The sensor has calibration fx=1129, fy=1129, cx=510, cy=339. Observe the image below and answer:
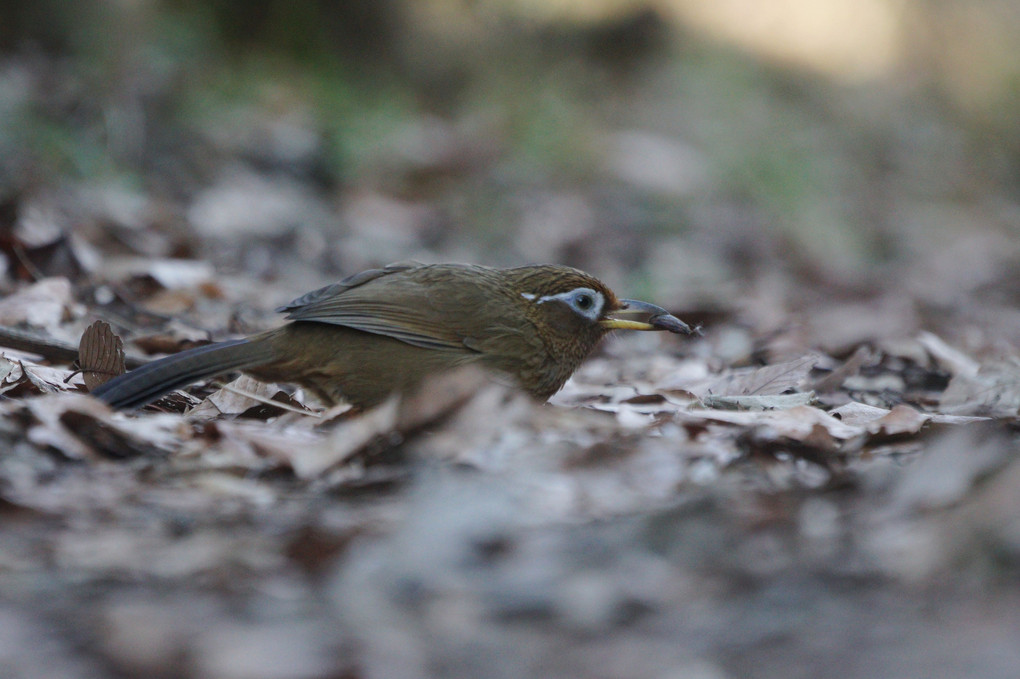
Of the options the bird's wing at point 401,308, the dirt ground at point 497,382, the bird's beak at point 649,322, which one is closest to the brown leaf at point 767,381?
the dirt ground at point 497,382

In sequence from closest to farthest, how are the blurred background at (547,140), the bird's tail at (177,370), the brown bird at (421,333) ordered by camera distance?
the bird's tail at (177,370)
the brown bird at (421,333)
the blurred background at (547,140)

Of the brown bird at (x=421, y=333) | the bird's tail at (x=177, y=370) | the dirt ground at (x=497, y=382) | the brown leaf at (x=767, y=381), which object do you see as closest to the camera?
the dirt ground at (x=497, y=382)

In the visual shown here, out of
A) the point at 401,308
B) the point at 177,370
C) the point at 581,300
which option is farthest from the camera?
the point at 581,300

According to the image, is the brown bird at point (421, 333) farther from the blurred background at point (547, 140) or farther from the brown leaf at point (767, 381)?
the blurred background at point (547, 140)

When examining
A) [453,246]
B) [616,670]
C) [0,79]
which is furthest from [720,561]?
[0,79]

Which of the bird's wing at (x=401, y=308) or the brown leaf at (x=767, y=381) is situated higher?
the bird's wing at (x=401, y=308)

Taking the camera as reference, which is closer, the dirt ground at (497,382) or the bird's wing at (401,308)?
the dirt ground at (497,382)

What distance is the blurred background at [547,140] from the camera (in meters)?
7.59

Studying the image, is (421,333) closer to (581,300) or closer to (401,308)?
(401,308)

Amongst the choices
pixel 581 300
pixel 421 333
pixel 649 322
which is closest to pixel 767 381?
pixel 649 322

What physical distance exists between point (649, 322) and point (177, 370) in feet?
5.73

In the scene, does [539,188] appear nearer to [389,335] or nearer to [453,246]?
[453,246]

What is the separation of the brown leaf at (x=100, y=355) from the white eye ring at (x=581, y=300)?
58.5 inches

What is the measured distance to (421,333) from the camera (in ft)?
13.2
